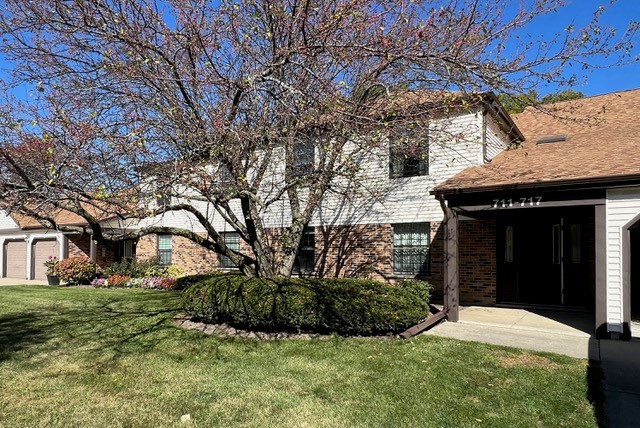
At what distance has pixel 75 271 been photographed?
19.0m

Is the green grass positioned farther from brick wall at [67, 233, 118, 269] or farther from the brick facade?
brick wall at [67, 233, 118, 269]

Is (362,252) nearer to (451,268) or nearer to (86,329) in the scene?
Answer: (451,268)

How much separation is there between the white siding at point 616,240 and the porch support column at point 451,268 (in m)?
2.82

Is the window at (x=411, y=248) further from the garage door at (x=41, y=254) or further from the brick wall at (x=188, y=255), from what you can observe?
the garage door at (x=41, y=254)

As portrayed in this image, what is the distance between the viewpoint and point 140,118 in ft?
24.6

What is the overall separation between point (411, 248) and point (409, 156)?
361 cm

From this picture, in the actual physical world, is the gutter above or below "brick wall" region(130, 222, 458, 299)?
above

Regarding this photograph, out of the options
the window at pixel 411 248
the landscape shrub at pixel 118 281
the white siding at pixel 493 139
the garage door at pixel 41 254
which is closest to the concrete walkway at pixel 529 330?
the window at pixel 411 248

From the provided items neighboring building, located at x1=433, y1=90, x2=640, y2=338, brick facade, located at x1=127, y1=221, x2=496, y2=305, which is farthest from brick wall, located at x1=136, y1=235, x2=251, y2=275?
neighboring building, located at x1=433, y1=90, x2=640, y2=338

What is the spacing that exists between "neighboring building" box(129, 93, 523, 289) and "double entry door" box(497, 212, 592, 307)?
1806mm

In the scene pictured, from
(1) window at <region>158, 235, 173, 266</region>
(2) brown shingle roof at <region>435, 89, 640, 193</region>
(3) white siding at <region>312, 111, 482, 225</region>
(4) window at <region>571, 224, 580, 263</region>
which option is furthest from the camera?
(1) window at <region>158, 235, 173, 266</region>

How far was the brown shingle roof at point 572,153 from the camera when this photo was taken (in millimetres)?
8727

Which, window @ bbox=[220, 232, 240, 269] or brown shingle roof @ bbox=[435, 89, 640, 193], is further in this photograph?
window @ bbox=[220, 232, 240, 269]

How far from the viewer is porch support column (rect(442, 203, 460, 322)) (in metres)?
9.91
